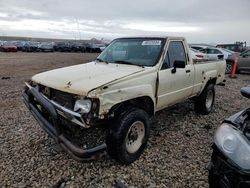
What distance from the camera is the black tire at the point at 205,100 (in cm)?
554

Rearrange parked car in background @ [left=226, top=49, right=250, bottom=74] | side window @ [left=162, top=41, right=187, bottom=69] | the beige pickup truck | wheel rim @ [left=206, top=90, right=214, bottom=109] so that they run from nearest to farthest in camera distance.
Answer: the beige pickup truck → side window @ [left=162, top=41, right=187, bottom=69] → wheel rim @ [left=206, top=90, right=214, bottom=109] → parked car in background @ [left=226, top=49, right=250, bottom=74]

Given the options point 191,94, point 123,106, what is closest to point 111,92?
point 123,106

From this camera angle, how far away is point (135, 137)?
3.42 meters

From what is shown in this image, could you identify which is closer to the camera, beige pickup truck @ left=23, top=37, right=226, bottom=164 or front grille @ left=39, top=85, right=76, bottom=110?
beige pickup truck @ left=23, top=37, right=226, bottom=164

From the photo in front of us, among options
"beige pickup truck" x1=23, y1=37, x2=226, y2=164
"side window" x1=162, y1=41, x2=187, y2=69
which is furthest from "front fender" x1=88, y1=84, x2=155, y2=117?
"side window" x1=162, y1=41, x2=187, y2=69

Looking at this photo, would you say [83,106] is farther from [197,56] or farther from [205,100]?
[197,56]

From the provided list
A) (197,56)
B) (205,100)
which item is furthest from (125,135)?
(197,56)

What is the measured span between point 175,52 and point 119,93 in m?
1.95

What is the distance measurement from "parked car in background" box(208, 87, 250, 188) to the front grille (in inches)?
68.3

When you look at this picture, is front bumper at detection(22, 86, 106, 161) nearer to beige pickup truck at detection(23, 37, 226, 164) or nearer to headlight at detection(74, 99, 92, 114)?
beige pickup truck at detection(23, 37, 226, 164)

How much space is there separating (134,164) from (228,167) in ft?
5.80

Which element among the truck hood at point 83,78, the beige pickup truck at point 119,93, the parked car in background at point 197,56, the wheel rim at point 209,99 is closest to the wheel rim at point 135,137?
the beige pickup truck at point 119,93

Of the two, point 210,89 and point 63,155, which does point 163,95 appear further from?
point 210,89

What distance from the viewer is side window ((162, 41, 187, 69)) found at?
4.09 m
